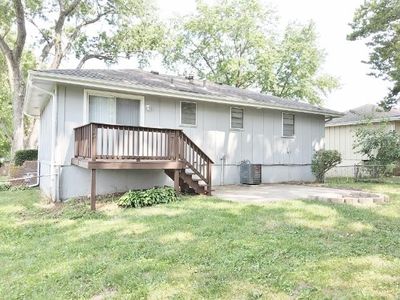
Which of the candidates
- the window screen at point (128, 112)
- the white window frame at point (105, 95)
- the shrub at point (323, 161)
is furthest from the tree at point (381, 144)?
the window screen at point (128, 112)

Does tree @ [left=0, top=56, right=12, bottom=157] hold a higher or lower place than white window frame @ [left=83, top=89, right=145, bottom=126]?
higher

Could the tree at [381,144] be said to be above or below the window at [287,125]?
below

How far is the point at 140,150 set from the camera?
9.09 meters

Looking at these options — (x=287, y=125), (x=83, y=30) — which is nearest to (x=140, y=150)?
(x=287, y=125)

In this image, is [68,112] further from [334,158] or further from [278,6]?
[278,6]

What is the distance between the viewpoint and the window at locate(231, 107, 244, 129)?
41.0 ft

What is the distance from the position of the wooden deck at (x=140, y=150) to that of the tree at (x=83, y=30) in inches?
488

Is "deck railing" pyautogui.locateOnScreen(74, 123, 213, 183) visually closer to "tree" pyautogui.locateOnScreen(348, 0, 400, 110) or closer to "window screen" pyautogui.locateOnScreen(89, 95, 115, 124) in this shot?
"window screen" pyautogui.locateOnScreen(89, 95, 115, 124)

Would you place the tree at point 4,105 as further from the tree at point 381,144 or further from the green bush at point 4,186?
the tree at point 381,144

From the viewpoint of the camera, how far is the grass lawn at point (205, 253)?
11.9 ft

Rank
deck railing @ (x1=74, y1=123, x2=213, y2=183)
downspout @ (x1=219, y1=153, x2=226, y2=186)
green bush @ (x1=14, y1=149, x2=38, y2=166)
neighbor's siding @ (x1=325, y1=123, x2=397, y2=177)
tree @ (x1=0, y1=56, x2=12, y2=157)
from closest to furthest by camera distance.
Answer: deck railing @ (x1=74, y1=123, x2=213, y2=183), downspout @ (x1=219, y1=153, x2=226, y2=186), green bush @ (x1=14, y1=149, x2=38, y2=166), neighbor's siding @ (x1=325, y1=123, x2=397, y2=177), tree @ (x1=0, y1=56, x2=12, y2=157)

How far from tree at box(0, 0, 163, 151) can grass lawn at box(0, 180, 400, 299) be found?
600 inches

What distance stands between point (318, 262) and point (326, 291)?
0.76m

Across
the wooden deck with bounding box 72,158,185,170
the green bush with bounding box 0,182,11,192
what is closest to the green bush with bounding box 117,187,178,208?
the wooden deck with bounding box 72,158,185,170
